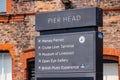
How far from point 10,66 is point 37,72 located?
17.5 feet

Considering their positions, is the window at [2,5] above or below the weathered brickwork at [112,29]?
above

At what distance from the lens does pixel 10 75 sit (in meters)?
13.5

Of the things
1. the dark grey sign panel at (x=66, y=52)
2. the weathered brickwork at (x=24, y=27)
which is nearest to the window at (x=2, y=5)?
the weathered brickwork at (x=24, y=27)

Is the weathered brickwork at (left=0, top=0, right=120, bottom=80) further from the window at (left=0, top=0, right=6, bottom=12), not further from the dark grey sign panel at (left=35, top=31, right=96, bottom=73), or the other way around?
the dark grey sign panel at (left=35, top=31, right=96, bottom=73)

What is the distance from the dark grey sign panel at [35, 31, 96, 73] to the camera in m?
7.72

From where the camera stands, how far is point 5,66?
13.6 metres

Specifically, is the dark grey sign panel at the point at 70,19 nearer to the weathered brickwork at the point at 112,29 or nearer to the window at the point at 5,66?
the weathered brickwork at the point at 112,29

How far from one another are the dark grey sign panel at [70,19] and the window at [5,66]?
211 inches

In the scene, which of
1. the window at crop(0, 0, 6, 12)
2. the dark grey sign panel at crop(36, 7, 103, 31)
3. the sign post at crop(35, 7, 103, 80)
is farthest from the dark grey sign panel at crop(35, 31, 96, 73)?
the window at crop(0, 0, 6, 12)

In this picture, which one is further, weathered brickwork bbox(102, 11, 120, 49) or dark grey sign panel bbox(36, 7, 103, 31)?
weathered brickwork bbox(102, 11, 120, 49)

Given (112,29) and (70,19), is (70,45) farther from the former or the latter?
(112,29)

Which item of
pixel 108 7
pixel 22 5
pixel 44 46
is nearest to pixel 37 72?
pixel 44 46

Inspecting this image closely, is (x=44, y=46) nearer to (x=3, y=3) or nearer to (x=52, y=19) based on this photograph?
(x=52, y=19)

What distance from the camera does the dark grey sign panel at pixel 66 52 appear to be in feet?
25.3
